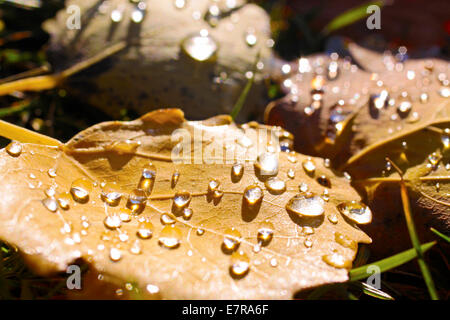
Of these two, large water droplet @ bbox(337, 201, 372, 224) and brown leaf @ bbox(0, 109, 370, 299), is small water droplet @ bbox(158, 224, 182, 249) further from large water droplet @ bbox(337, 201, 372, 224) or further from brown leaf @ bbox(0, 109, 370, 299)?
large water droplet @ bbox(337, 201, 372, 224)

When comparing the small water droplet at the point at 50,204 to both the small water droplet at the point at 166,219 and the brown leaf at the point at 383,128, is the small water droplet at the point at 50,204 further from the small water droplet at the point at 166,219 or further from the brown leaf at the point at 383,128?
A: the brown leaf at the point at 383,128

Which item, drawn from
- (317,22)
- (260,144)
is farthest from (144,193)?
(317,22)

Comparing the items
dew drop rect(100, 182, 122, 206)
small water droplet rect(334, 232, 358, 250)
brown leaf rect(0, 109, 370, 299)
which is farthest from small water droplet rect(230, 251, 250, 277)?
dew drop rect(100, 182, 122, 206)

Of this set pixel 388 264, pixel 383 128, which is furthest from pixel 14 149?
pixel 383 128

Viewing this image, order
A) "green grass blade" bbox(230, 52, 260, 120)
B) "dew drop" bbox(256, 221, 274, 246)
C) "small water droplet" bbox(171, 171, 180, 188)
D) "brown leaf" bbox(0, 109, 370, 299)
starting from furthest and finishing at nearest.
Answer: "green grass blade" bbox(230, 52, 260, 120) → "small water droplet" bbox(171, 171, 180, 188) → "dew drop" bbox(256, 221, 274, 246) → "brown leaf" bbox(0, 109, 370, 299)

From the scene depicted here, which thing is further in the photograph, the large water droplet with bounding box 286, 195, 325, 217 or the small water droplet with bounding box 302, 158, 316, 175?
the small water droplet with bounding box 302, 158, 316, 175

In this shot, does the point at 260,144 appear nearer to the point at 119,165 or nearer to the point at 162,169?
the point at 162,169
